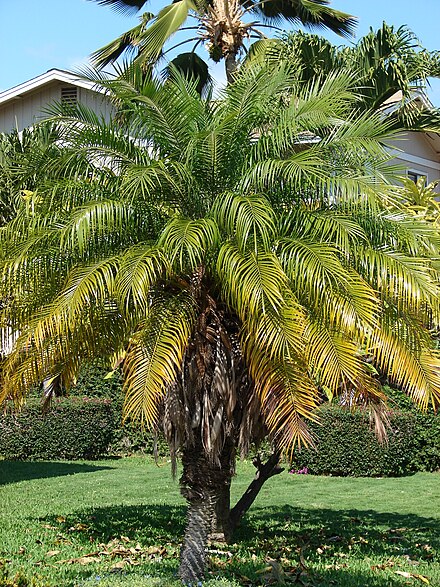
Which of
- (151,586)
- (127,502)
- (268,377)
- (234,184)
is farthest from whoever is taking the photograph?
(127,502)

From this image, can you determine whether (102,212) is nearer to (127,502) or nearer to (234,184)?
(234,184)

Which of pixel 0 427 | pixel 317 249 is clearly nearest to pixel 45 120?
pixel 317 249

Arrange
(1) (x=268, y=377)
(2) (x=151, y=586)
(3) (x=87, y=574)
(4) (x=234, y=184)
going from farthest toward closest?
(3) (x=87, y=574)
(4) (x=234, y=184)
(1) (x=268, y=377)
(2) (x=151, y=586)

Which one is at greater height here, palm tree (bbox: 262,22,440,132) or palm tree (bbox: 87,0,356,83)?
palm tree (bbox: 87,0,356,83)

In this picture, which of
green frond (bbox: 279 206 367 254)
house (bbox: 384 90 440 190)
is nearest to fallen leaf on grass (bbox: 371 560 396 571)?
green frond (bbox: 279 206 367 254)

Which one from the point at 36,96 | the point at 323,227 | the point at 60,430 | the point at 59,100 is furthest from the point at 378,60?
the point at 36,96

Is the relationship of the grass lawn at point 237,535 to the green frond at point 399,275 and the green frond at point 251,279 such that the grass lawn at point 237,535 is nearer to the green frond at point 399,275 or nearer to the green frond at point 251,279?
the green frond at point 251,279

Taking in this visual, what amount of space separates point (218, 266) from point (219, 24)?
460 inches

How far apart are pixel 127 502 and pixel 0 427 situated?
5.92m

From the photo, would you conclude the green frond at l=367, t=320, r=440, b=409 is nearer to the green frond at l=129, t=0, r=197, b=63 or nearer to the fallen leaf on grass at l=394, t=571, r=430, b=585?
the fallen leaf on grass at l=394, t=571, r=430, b=585

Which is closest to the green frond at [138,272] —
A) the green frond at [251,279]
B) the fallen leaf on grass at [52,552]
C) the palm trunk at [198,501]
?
the green frond at [251,279]

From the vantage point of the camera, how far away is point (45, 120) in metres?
7.01

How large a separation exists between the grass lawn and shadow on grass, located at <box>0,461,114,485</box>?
0.02 meters

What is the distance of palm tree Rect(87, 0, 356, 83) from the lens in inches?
653
